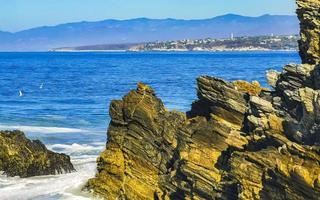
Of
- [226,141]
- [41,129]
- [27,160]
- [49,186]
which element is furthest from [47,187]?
[41,129]

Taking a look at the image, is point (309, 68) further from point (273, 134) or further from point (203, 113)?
point (203, 113)

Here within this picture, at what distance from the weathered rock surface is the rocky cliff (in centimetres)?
422

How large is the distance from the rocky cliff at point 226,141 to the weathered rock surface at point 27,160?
422cm

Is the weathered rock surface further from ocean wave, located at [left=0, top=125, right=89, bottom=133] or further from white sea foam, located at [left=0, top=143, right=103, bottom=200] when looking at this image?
ocean wave, located at [left=0, top=125, right=89, bottom=133]

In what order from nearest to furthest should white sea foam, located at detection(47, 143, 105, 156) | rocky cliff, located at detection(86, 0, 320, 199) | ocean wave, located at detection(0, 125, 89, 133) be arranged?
rocky cliff, located at detection(86, 0, 320, 199)
white sea foam, located at detection(47, 143, 105, 156)
ocean wave, located at detection(0, 125, 89, 133)

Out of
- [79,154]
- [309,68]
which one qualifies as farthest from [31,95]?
[309,68]

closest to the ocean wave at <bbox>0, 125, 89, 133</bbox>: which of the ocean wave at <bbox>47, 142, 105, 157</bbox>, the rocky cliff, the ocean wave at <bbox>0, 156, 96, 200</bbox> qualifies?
the ocean wave at <bbox>47, 142, 105, 157</bbox>

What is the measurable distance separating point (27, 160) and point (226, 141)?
12.1 meters

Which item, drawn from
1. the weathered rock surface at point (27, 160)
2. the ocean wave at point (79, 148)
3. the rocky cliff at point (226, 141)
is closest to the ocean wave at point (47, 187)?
the weathered rock surface at point (27, 160)

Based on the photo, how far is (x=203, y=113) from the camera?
24781mm

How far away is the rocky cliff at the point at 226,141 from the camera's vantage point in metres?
17.4

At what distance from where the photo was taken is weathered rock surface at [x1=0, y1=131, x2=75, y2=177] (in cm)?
2989

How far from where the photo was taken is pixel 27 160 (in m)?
30.3

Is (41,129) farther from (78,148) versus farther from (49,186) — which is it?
(49,186)
